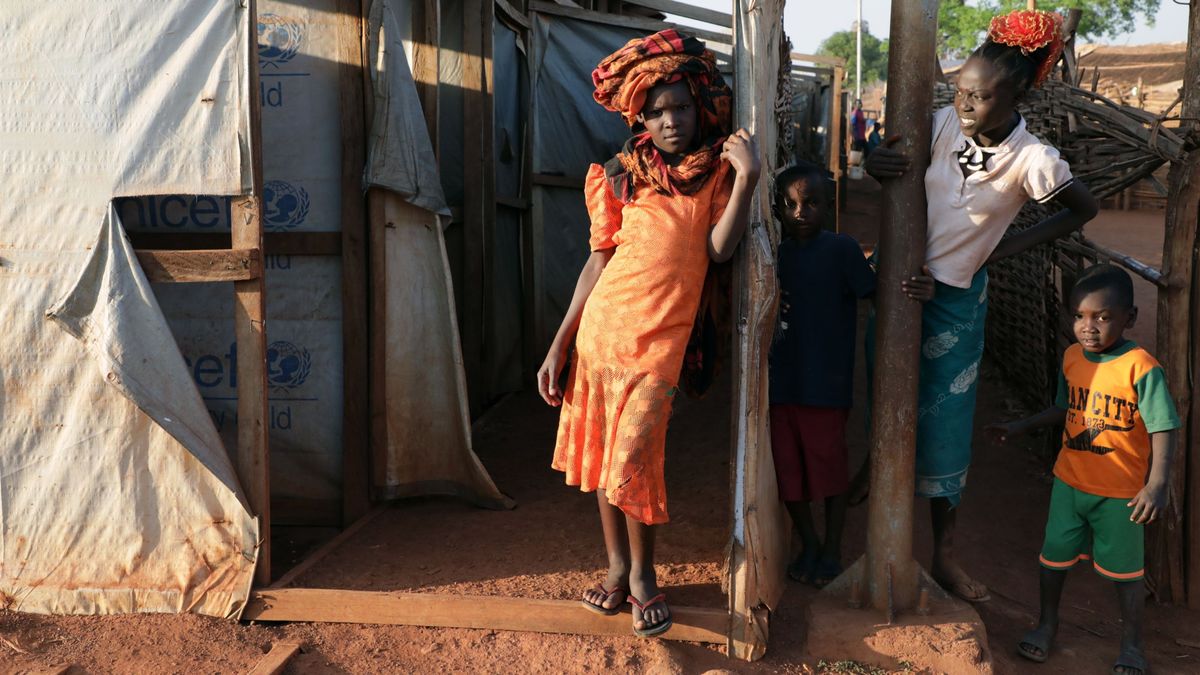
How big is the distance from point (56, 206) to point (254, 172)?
66cm

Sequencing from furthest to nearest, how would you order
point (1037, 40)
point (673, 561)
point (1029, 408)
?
point (1029, 408) < point (673, 561) < point (1037, 40)

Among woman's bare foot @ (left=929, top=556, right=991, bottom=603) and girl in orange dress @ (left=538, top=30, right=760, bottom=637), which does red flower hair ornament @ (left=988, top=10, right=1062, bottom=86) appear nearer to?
girl in orange dress @ (left=538, top=30, right=760, bottom=637)

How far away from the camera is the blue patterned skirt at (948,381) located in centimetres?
307

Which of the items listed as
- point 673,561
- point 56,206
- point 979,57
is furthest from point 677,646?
point 56,206

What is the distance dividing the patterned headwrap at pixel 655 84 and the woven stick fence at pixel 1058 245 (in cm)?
167

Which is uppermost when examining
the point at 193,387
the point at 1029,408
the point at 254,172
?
the point at 254,172

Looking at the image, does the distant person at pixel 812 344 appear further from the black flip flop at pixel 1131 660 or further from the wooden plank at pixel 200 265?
the wooden plank at pixel 200 265

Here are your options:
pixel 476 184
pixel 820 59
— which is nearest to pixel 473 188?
pixel 476 184

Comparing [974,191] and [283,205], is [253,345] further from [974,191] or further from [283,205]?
[974,191]

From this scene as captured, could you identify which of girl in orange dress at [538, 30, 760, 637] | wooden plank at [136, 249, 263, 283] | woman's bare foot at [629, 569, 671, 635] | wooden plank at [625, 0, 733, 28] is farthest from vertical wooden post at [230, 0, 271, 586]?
wooden plank at [625, 0, 733, 28]

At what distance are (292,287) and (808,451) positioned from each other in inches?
84.0

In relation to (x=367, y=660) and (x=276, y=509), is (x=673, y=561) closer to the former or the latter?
(x=367, y=660)

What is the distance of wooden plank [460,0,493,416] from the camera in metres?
4.75

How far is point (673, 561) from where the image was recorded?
3.55 m
